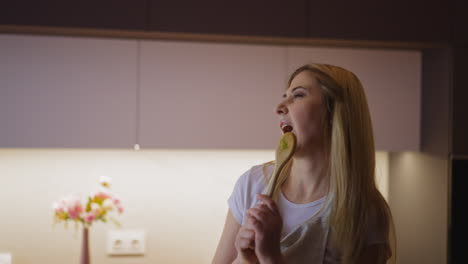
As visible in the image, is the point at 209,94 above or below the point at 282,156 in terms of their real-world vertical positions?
above

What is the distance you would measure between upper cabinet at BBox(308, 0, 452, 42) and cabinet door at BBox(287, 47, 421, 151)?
0.33 ft

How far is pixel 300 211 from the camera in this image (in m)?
0.97

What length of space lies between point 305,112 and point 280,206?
0.20 m

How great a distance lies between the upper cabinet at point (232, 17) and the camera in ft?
5.55

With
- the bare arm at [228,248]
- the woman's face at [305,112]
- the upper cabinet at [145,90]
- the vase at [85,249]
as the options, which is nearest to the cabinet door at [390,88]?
the upper cabinet at [145,90]

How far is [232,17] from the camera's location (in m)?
1.71

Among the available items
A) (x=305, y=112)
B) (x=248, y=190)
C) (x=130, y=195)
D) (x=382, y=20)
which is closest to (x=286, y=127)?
(x=305, y=112)

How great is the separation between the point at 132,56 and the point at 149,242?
30.9 inches

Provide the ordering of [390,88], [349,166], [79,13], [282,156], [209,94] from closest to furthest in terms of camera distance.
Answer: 1. [282,156]
2. [349,166]
3. [79,13]
4. [209,94]
5. [390,88]

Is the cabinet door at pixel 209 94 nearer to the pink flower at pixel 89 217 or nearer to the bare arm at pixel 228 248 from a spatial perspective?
the pink flower at pixel 89 217

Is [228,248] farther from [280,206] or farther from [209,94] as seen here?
[209,94]

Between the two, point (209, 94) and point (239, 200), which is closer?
point (239, 200)

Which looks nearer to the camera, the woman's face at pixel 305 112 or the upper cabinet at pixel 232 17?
the woman's face at pixel 305 112

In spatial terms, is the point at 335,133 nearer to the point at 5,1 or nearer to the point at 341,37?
the point at 341,37
